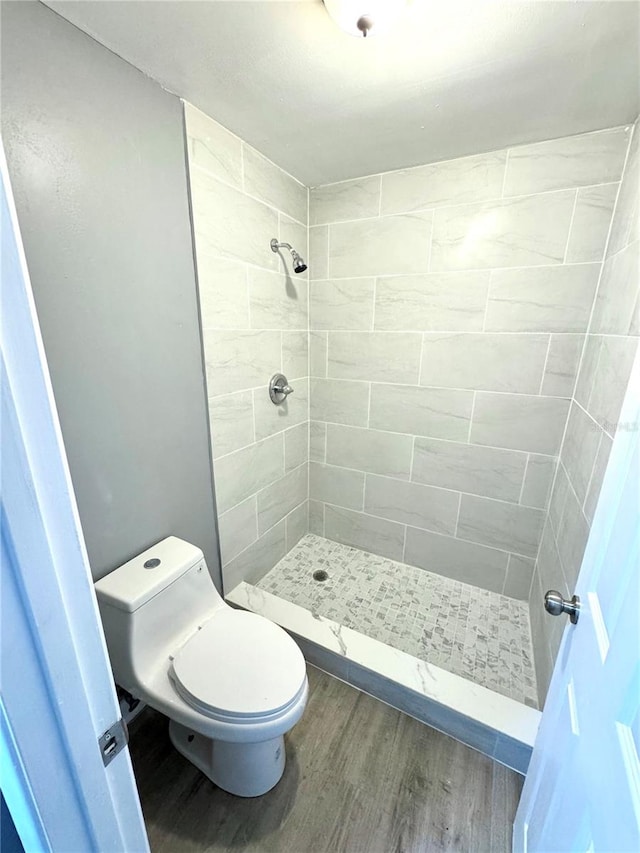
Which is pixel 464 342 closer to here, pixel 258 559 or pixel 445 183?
pixel 445 183

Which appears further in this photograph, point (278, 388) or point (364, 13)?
point (278, 388)

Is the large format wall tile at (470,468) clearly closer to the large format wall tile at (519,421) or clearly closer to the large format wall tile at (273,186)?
the large format wall tile at (519,421)

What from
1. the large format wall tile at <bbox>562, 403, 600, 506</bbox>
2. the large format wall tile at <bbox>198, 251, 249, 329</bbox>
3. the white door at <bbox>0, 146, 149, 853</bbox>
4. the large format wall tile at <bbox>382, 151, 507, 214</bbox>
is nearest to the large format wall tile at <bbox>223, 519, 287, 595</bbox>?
the large format wall tile at <bbox>198, 251, 249, 329</bbox>

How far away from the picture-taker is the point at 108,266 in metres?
1.03

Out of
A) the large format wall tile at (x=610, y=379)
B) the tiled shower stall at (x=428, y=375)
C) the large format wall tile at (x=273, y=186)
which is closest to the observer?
the large format wall tile at (x=610, y=379)

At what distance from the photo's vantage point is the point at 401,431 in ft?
6.31

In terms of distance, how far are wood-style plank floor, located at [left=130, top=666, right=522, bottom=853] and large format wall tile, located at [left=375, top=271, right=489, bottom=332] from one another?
173 cm

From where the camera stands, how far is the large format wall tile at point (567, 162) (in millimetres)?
1286

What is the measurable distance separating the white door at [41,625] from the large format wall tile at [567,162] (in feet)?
5.76

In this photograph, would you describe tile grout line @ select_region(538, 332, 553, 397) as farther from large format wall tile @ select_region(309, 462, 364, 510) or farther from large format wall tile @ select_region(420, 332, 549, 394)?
large format wall tile @ select_region(309, 462, 364, 510)

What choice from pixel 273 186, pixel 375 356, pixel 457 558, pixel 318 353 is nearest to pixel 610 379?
pixel 375 356

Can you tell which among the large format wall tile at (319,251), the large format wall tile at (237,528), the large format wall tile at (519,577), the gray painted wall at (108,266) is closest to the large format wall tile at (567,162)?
the large format wall tile at (319,251)

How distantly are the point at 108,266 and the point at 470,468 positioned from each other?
5.78 ft

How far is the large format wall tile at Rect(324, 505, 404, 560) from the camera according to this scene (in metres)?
2.11
